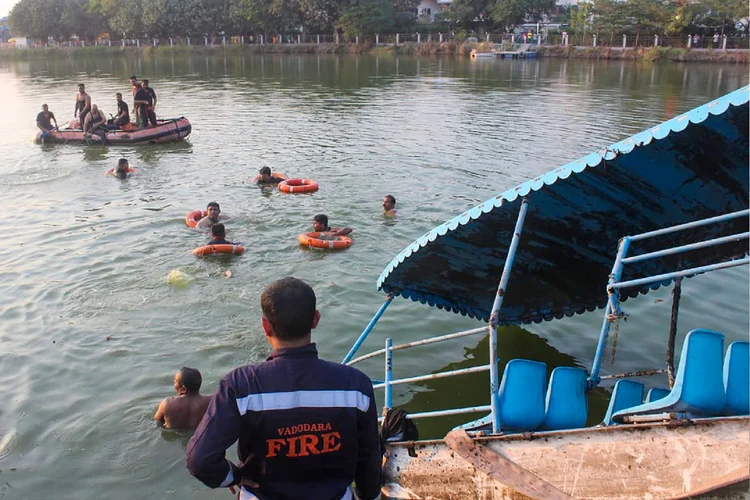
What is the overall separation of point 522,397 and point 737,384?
1.42 meters

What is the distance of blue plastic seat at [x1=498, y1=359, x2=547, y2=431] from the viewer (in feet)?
15.4

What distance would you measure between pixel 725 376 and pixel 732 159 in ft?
5.93

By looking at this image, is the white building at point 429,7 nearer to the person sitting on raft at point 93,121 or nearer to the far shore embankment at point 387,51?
the far shore embankment at point 387,51

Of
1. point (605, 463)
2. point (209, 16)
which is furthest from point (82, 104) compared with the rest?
point (209, 16)

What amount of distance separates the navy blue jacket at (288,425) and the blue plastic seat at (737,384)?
240 centimetres

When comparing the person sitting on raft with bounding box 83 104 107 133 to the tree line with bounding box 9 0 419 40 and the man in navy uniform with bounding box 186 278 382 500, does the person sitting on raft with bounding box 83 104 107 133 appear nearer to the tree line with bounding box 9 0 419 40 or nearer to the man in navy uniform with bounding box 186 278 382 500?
the man in navy uniform with bounding box 186 278 382 500

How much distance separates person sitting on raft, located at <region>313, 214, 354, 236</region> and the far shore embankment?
44.0m

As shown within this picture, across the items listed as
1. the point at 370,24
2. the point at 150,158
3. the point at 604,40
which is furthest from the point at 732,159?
the point at 370,24

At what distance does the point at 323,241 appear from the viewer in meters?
11.7

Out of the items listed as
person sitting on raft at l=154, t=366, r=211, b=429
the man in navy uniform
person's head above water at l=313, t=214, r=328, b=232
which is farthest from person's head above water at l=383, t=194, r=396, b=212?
the man in navy uniform

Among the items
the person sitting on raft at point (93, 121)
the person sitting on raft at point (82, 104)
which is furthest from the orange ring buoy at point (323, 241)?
the person sitting on raft at point (82, 104)

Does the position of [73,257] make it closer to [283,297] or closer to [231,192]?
[231,192]

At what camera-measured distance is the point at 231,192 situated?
51.5 feet

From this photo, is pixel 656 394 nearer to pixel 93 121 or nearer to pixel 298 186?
pixel 298 186
